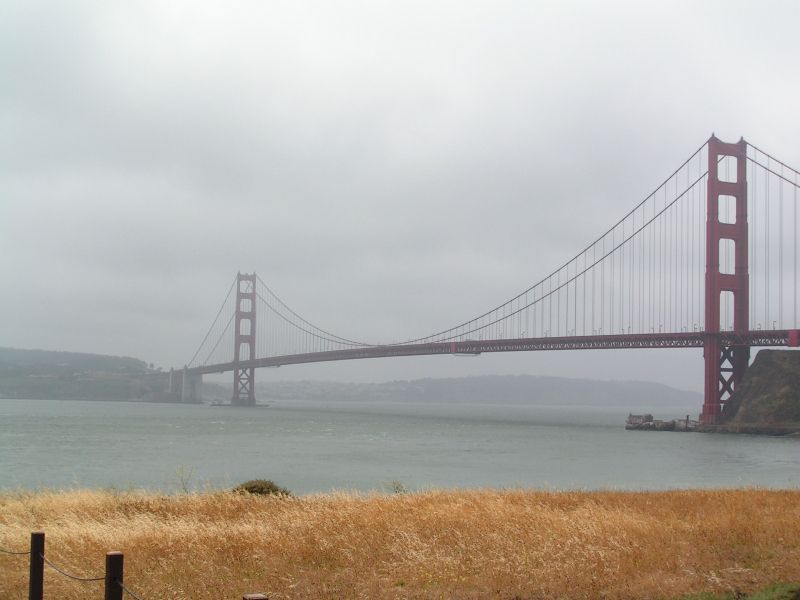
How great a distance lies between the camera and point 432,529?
37.2ft

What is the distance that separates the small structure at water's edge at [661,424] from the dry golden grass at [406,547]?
56.0 meters

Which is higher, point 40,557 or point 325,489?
point 40,557

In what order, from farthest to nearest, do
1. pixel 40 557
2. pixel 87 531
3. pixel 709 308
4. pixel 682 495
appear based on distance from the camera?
pixel 709 308 → pixel 682 495 → pixel 87 531 → pixel 40 557

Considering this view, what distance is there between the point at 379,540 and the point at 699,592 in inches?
149

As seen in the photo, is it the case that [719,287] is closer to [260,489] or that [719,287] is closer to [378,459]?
[378,459]

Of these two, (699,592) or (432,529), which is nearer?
(699,592)

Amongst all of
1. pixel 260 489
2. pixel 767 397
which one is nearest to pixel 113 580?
pixel 260 489

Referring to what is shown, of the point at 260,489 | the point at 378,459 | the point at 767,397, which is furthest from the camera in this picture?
the point at 767,397

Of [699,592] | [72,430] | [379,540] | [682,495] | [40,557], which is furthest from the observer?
[72,430]

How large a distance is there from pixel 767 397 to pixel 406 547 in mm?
60996

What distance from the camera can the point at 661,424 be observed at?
7262 cm

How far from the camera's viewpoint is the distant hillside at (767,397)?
206 feet

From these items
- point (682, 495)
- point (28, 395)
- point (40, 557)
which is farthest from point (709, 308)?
point (28, 395)

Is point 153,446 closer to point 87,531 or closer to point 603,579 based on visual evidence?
point 87,531
